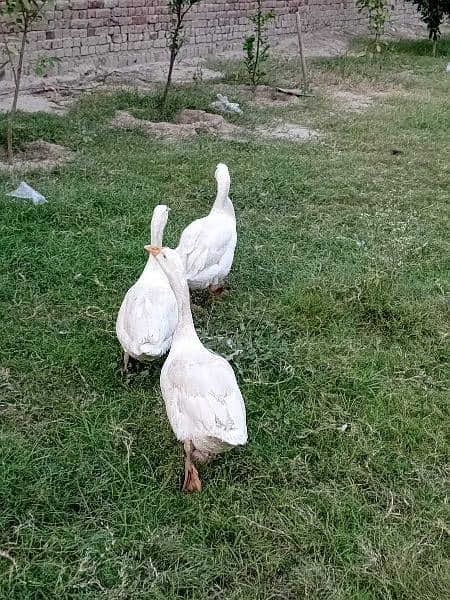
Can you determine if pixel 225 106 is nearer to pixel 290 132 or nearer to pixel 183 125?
pixel 183 125

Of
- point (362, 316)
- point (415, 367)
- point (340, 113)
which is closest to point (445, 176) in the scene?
point (340, 113)

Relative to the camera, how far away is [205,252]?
406cm

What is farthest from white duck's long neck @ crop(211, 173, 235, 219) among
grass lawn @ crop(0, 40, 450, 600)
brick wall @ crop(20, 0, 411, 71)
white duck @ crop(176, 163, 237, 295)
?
brick wall @ crop(20, 0, 411, 71)

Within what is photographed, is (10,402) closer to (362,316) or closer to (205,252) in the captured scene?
(205,252)

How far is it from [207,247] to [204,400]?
1.54m

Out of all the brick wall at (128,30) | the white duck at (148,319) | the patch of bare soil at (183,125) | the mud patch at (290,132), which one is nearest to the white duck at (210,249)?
the white duck at (148,319)

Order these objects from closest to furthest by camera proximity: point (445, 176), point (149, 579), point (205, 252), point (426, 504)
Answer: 1. point (149, 579)
2. point (426, 504)
3. point (205, 252)
4. point (445, 176)

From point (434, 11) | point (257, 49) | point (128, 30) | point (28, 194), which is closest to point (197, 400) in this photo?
point (28, 194)

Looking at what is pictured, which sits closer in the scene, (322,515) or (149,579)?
(149,579)

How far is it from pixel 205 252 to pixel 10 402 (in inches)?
55.1

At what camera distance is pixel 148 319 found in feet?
10.9

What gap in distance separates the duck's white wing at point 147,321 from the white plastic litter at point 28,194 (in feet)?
7.24

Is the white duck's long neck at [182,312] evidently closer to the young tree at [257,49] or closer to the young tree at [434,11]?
the young tree at [257,49]

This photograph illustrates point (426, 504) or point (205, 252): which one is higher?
point (205, 252)
